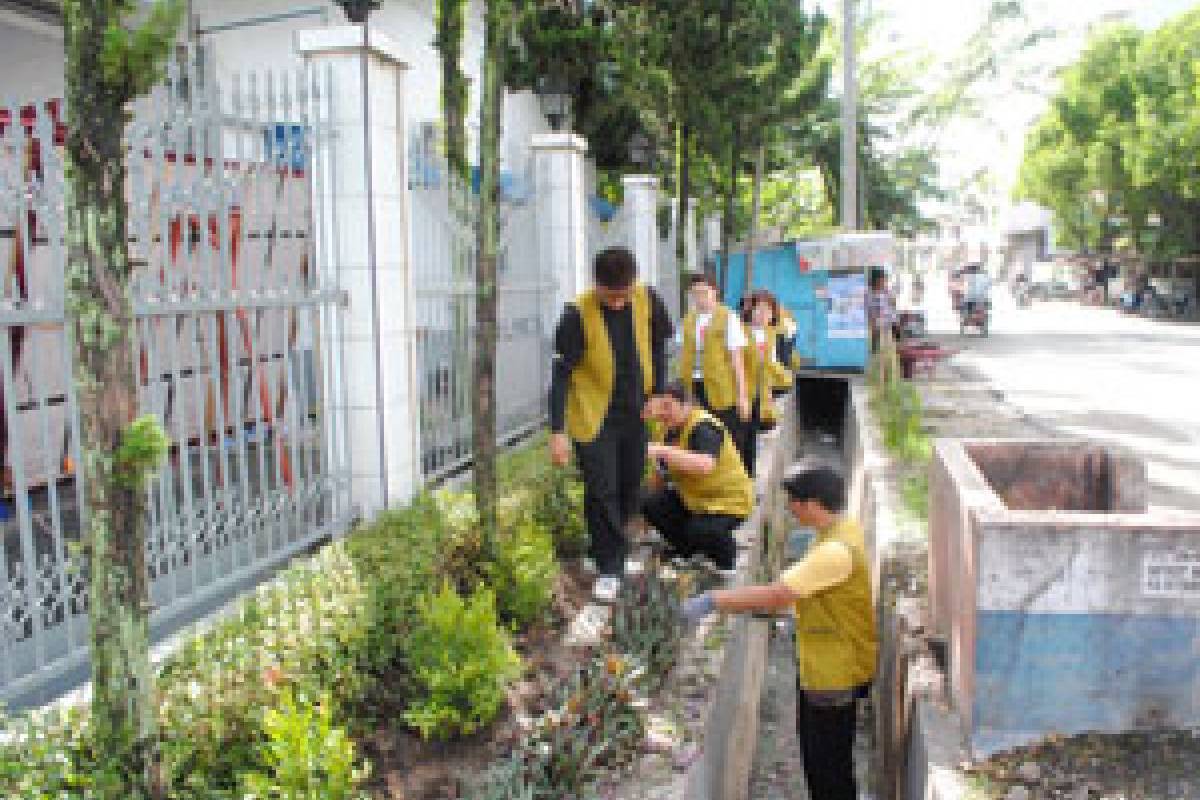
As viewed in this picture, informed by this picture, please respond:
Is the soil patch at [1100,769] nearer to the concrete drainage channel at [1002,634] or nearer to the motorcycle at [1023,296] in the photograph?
the concrete drainage channel at [1002,634]

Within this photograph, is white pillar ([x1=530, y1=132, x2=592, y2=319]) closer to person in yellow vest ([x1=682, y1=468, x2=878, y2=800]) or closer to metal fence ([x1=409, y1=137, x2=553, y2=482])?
metal fence ([x1=409, y1=137, x2=553, y2=482])

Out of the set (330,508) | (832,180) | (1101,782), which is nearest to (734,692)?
(1101,782)

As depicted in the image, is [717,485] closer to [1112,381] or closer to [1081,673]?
[1081,673]

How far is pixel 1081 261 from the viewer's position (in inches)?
1631

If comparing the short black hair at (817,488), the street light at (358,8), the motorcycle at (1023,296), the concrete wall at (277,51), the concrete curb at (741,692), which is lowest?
the concrete curb at (741,692)

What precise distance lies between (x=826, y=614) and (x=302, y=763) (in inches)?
83.1

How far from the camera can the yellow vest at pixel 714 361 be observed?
19.4ft

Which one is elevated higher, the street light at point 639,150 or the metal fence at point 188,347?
the street light at point 639,150

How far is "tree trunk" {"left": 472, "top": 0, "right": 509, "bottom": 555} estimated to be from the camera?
4.00 m

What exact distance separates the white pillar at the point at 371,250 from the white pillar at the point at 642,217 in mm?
5175

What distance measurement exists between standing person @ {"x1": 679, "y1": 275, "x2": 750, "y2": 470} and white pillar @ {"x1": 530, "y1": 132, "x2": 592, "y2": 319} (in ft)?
6.21

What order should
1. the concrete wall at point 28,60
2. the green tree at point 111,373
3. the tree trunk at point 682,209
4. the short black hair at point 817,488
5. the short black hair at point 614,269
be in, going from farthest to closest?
the tree trunk at point 682,209 → the concrete wall at point 28,60 → the short black hair at point 614,269 → the short black hair at point 817,488 → the green tree at point 111,373

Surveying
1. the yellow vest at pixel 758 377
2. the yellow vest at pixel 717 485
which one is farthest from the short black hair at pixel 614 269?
the yellow vest at pixel 758 377

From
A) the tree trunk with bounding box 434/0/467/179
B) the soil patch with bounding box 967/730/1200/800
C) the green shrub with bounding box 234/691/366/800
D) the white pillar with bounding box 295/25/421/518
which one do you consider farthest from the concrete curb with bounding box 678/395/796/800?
the tree trunk with bounding box 434/0/467/179
